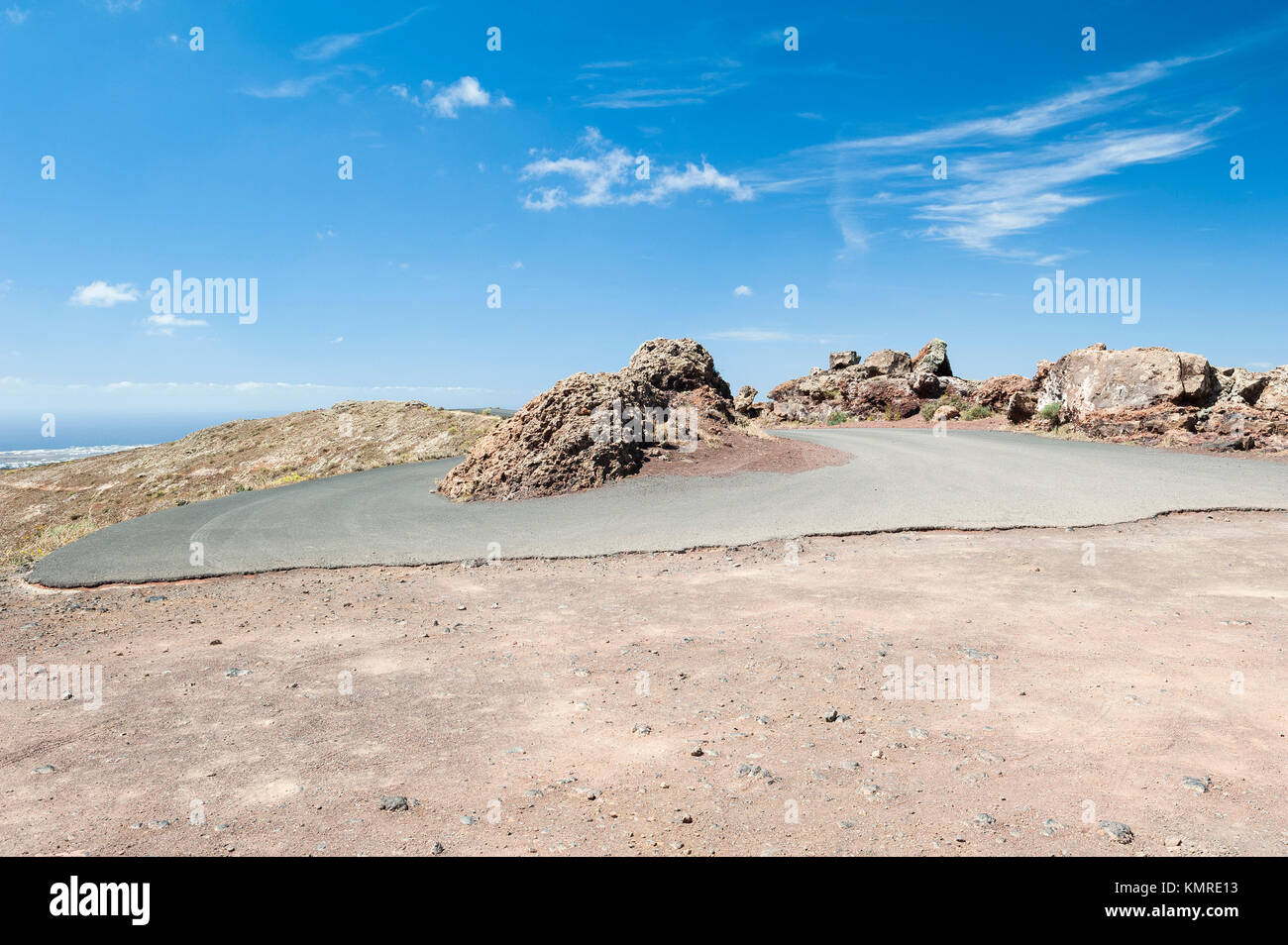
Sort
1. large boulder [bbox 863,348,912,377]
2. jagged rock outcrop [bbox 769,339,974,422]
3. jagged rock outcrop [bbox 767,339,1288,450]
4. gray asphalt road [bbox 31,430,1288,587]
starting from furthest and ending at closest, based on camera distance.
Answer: large boulder [bbox 863,348,912,377] < jagged rock outcrop [bbox 769,339,974,422] < jagged rock outcrop [bbox 767,339,1288,450] < gray asphalt road [bbox 31,430,1288,587]

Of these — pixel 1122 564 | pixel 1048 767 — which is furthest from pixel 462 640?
pixel 1122 564

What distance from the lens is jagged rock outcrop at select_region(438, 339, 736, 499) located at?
16.3 m

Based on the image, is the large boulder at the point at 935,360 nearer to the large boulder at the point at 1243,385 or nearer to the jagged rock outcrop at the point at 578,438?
the large boulder at the point at 1243,385

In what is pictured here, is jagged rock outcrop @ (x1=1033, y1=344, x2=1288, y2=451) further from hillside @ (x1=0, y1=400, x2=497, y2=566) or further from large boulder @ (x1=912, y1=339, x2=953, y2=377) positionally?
hillside @ (x1=0, y1=400, x2=497, y2=566)

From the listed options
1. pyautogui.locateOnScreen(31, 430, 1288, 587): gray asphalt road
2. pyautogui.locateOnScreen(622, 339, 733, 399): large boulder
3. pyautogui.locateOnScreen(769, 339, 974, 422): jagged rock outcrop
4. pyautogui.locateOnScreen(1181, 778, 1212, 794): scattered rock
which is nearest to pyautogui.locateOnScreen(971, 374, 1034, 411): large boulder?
pyautogui.locateOnScreen(769, 339, 974, 422): jagged rock outcrop

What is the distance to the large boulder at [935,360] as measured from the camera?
1499 inches

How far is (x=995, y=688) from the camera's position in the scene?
207 inches

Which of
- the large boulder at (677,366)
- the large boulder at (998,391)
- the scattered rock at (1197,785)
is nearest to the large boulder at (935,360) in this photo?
the large boulder at (998,391)

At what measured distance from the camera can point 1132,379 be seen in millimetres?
21547

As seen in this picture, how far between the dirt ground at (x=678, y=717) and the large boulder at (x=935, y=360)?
3093 cm

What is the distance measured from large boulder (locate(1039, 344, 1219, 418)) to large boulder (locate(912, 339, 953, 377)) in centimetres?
1385

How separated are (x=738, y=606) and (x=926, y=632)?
200 centimetres

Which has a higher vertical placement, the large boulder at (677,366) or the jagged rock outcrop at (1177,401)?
the large boulder at (677,366)
